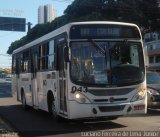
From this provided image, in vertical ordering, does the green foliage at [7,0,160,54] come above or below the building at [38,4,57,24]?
below

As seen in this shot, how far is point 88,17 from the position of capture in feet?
135

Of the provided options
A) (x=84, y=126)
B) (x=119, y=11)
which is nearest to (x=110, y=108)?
(x=84, y=126)

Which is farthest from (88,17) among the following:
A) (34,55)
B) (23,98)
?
(34,55)

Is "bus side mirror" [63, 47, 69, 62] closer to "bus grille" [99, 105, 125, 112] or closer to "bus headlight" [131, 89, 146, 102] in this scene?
"bus grille" [99, 105, 125, 112]

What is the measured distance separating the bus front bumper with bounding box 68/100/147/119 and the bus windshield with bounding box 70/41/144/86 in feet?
1.92

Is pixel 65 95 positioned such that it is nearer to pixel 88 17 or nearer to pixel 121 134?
pixel 121 134

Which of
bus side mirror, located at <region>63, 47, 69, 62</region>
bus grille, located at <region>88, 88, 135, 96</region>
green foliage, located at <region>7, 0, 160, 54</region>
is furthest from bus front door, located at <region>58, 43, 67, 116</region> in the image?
green foliage, located at <region>7, 0, 160, 54</region>

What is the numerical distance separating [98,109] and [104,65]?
4.05 feet

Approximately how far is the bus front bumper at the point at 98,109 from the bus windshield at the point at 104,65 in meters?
0.58

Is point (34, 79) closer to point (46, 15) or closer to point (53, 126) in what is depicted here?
point (53, 126)

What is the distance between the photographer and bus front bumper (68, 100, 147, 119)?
12.2m

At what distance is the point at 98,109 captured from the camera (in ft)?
40.1

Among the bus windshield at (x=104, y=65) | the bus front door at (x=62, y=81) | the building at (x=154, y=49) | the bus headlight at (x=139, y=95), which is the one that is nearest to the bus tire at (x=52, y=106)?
the bus front door at (x=62, y=81)

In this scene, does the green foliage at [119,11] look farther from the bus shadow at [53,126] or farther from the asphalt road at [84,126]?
the bus shadow at [53,126]
